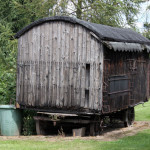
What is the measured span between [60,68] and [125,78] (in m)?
2.86

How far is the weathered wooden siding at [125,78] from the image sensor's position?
13688 mm

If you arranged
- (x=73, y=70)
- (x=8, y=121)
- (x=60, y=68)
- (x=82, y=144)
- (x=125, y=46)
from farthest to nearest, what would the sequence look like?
(x=8, y=121) < (x=125, y=46) < (x=60, y=68) < (x=73, y=70) < (x=82, y=144)

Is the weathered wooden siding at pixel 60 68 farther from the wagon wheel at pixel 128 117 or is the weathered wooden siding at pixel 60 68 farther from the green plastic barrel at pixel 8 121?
the wagon wheel at pixel 128 117

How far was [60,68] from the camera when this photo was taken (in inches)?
556

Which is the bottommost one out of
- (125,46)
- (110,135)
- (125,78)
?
(110,135)

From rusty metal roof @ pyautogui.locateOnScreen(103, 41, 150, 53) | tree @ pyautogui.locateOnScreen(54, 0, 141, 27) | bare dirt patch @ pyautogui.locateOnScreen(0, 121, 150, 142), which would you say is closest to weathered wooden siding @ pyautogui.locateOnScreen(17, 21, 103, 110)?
rusty metal roof @ pyautogui.locateOnScreen(103, 41, 150, 53)

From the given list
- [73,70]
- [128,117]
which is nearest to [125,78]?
[128,117]

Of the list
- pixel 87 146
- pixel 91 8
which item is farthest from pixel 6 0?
pixel 87 146

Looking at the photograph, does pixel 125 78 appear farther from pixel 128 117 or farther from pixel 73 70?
pixel 73 70

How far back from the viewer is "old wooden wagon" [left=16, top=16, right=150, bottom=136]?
1339 centimetres

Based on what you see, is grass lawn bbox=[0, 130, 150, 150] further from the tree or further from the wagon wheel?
the tree

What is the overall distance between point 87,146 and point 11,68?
9.62 meters

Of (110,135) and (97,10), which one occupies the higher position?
(97,10)

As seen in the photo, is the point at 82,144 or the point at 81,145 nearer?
the point at 81,145
